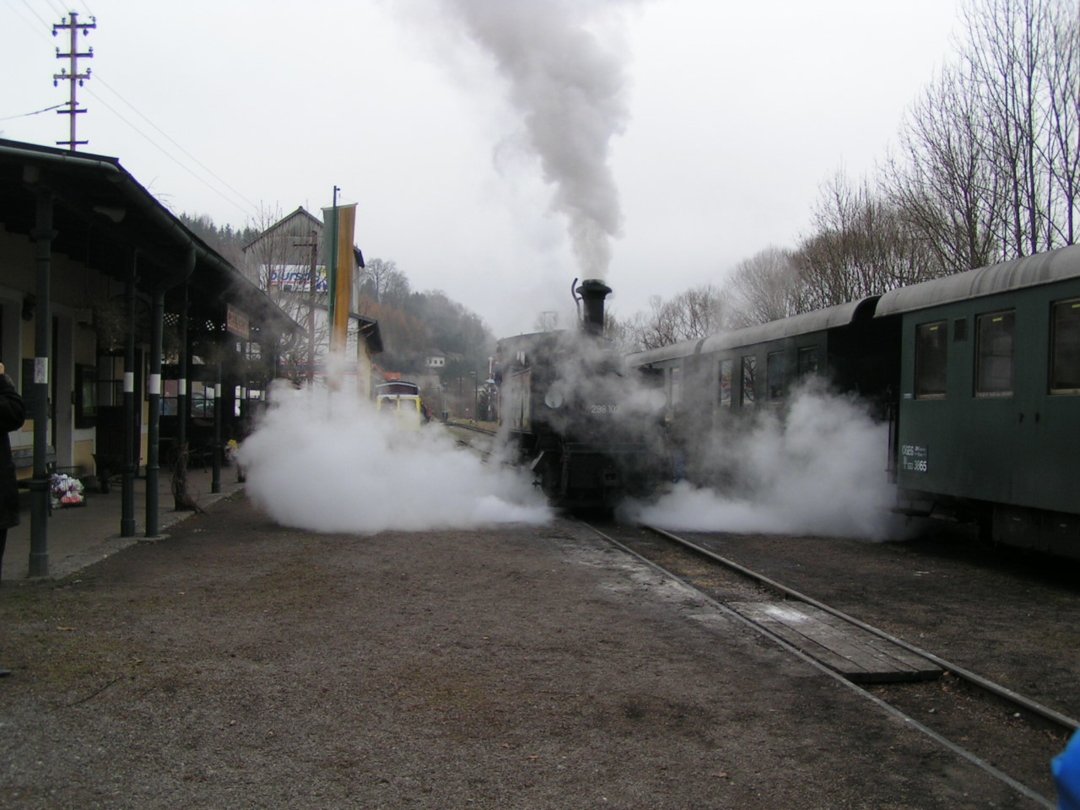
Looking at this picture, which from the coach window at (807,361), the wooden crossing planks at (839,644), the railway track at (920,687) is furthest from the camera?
the coach window at (807,361)

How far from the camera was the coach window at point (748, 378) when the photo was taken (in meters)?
13.8

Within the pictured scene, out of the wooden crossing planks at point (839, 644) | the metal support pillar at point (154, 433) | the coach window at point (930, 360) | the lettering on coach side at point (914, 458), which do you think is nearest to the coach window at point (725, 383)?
the lettering on coach side at point (914, 458)

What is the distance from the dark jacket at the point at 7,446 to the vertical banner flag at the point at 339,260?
39.1 feet

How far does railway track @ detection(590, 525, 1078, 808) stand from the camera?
430 centimetres

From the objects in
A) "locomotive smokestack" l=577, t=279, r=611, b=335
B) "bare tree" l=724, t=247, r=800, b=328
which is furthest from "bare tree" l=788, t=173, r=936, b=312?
"locomotive smokestack" l=577, t=279, r=611, b=335

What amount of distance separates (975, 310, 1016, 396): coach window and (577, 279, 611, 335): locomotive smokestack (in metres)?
5.62

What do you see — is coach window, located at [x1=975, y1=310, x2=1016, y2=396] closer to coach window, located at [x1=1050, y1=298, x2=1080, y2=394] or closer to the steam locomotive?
coach window, located at [x1=1050, y1=298, x2=1080, y2=394]

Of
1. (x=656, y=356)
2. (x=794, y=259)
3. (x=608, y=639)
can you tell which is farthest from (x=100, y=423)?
(x=794, y=259)

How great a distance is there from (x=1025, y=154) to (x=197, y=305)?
49.3 ft

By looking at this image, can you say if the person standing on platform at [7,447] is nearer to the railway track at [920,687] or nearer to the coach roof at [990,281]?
the railway track at [920,687]

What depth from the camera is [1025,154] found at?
15.9 meters

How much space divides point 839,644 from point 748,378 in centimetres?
820

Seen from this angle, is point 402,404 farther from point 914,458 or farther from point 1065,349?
point 1065,349

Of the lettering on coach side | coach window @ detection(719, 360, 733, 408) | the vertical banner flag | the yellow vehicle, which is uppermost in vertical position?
the vertical banner flag
